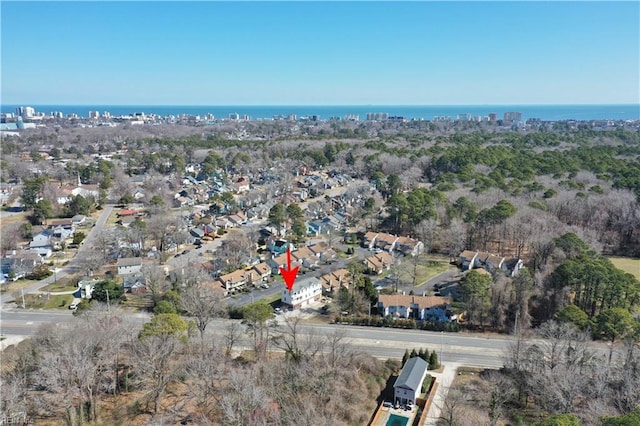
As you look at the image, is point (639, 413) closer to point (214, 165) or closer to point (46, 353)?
point (46, 353)

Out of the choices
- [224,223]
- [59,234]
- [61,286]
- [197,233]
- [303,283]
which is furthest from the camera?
[224,223]

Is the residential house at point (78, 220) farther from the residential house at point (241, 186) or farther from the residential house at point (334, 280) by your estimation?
the residential house at point (334, 280)

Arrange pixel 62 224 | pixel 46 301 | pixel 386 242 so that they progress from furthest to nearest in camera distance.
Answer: pixel 62 224, pixel 386 242, pixel 46 301

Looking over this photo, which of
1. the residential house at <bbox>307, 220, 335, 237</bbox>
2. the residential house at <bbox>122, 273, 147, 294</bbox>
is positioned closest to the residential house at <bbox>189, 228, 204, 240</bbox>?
the residential house at <bbox>122, 273, 147, 294</bbox>

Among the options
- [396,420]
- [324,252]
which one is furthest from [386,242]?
[396,420]

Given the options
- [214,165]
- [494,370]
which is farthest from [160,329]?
[214,165]

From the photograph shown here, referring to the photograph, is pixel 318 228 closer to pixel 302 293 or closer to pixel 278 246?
pixel 278 246

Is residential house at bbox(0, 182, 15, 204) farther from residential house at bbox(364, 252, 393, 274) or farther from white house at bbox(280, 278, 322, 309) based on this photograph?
residential house at bbox(364, 252, 393, 274)
